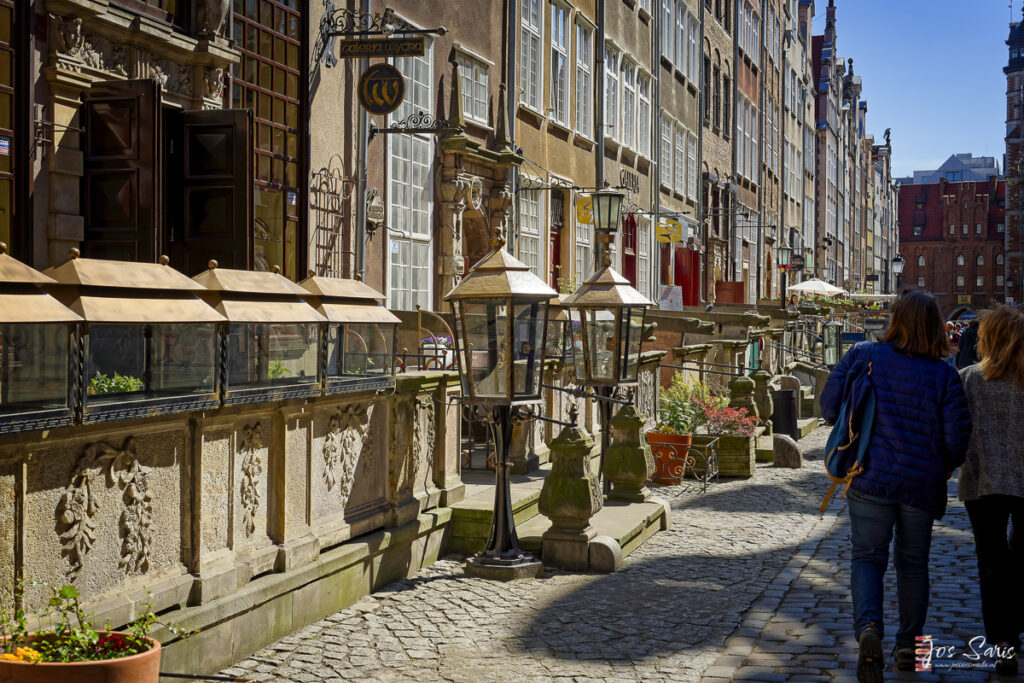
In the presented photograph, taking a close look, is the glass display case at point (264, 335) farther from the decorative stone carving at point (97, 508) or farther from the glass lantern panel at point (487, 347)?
the glass lantern panel at point (487, 347)

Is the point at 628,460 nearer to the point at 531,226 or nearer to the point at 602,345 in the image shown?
the point at 602,345

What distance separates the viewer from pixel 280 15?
1273 cm

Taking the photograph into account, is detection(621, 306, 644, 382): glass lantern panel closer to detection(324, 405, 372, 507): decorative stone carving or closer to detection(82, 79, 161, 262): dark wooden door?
detection(324, 405, 372, 507): decorative stone carving

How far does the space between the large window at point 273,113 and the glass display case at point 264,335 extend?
529 cm

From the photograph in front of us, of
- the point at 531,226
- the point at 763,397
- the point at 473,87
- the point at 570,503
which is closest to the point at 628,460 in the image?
the point at 570,503

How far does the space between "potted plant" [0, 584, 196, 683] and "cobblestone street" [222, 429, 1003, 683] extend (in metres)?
1.42

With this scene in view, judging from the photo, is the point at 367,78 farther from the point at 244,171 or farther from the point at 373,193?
the point at 244,171

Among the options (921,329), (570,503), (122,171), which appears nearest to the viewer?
(921,329)

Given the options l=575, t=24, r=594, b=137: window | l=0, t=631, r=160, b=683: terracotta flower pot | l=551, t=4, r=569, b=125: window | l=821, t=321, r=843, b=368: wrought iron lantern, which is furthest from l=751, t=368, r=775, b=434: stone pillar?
l=821, t=321, r=843, b=368: wrought iron lantern

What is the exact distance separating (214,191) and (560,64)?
39.1 ft

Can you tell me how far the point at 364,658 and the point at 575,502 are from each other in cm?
266

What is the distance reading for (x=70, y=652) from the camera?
14.3ft

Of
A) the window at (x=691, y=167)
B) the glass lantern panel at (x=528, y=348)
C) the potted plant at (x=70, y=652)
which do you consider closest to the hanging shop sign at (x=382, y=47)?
the glass lantern panel at (x=528, y=348)

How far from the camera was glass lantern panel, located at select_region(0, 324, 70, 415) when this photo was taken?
479cm
